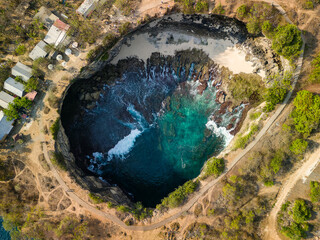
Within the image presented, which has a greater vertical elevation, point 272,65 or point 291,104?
point 272,65

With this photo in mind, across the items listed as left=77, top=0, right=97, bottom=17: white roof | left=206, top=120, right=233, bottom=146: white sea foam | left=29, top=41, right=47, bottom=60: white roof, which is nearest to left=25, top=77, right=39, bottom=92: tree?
left=29, top=41, right=47, bottom=60: white roof

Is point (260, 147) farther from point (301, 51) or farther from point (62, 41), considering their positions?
point (62, 41)

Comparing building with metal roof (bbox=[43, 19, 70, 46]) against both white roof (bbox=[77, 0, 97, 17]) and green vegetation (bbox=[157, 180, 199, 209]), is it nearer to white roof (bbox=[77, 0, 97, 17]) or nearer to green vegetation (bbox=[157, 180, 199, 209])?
white roof (bbox=[77, 0, 97, 17])

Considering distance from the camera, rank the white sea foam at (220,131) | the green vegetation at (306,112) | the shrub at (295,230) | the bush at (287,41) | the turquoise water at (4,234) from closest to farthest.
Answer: the shrub at (295,230) < the bush at (287,41) < the green vegetation at (306,112) < the turquoise water at (4,234) < the white sea foam at (220,131)

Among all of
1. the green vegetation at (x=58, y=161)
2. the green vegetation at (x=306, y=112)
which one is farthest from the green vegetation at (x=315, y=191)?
the green vegetation at (x=58, y=161)

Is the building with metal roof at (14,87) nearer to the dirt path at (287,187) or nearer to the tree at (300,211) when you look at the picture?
the dirt path at (287,187)

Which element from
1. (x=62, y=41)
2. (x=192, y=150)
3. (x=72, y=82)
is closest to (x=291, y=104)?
(x=192, y=150)
